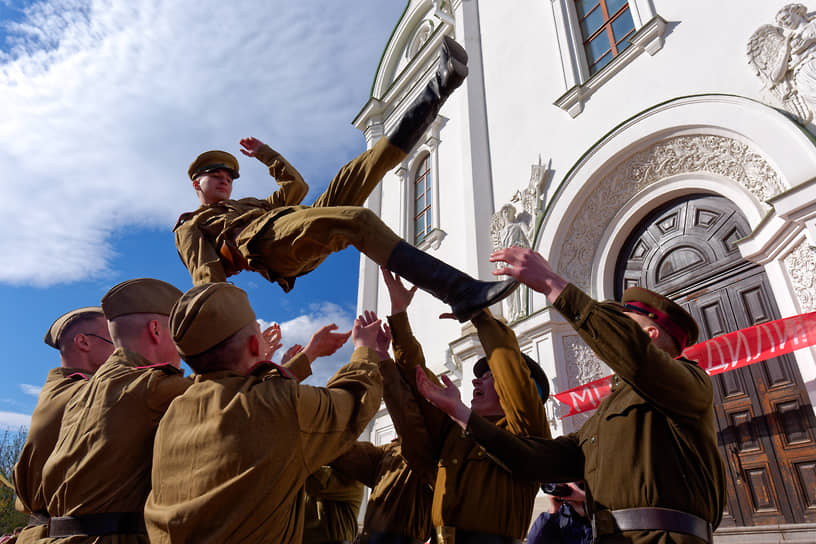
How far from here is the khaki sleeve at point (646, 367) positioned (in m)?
1.53

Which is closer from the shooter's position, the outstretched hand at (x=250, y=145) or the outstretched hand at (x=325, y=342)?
the outstretched hand at (x=325, y=342)

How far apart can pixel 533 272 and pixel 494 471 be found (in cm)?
89

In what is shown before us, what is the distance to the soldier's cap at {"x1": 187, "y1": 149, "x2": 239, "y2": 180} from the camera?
310cm

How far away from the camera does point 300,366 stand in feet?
7.30

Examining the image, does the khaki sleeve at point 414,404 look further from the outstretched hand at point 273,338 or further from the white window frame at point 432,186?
the white window frame at point 432,186

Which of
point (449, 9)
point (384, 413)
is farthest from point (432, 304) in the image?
point (449, 9)

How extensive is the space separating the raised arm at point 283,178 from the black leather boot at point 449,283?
107 centimetres

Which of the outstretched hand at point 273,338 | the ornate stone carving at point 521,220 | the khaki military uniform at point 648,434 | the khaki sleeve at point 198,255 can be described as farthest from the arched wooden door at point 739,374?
the khaki sleeve at point 198,255

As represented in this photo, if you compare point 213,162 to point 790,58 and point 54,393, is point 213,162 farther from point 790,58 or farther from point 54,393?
point 790,58

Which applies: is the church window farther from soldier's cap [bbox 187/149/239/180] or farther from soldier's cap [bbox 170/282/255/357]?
soldier's cap [bbox 170/282/255/357]

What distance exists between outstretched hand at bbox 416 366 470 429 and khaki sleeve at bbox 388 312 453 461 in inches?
13.4

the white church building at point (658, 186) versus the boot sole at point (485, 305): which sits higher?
the white church building at point (658, 186)

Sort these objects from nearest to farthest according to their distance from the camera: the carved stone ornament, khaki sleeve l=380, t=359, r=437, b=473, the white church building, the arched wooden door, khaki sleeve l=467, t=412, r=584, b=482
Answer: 1. khaki sleeve l=467, t=412, r=584, b=482
2. khaki sleeve l=380, t=359, r=437, b=473
3. the arched wooden door
4. the white church building
5. the carved stone ornament

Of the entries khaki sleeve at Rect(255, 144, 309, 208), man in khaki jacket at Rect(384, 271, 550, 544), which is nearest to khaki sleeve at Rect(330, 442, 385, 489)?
man in khaki jacket at Rect(384, 271, 550, 544)
